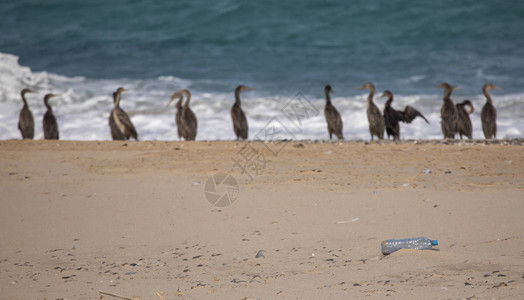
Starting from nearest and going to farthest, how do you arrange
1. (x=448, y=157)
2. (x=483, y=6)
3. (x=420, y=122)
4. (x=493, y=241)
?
(x=493, y=241), (x=448, y=157), (x=420, y=122), (x=483, y=6)

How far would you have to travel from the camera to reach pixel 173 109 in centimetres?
1563

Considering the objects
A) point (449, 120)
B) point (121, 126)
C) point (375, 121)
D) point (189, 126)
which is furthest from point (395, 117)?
point (121, 126)

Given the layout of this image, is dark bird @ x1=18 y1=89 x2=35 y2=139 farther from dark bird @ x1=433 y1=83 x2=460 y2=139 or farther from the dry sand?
dark bird @ x1=433 y1=83 x2=460 y2=139

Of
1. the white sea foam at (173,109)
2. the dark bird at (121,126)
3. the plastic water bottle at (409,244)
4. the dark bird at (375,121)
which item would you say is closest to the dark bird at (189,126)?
the dark bird at (121,126)

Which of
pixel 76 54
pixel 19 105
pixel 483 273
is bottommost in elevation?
pixel 483 273

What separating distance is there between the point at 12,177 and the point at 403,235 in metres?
4.57

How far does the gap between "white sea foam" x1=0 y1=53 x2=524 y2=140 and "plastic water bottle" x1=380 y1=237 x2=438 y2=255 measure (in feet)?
29.3

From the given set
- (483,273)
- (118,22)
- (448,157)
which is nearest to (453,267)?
(483,273)

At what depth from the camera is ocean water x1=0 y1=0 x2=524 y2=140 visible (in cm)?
1507

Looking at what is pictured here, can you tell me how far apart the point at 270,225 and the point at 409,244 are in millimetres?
1190

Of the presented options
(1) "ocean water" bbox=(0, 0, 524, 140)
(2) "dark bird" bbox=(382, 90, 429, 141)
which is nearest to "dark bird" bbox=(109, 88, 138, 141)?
(1) "ocean water" bbox=(0, 0, 524, 140)

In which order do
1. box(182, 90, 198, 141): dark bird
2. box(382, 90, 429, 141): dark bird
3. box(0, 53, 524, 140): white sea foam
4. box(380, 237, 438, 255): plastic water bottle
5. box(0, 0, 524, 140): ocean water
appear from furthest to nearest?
1. box(0, 0, 524, 140): ocean water
2. box(0, 53, 524, 140): white sea foam
3. box(182, 90, 198, 141): dark bird
4. box(382, 90, 429, 141): dark bird
5. box(380, 237, 438, 255): plastic water bottle

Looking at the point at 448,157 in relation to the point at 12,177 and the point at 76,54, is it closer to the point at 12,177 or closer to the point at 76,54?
the point at 12,177

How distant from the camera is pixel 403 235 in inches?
169
